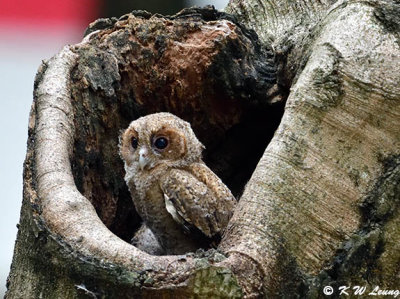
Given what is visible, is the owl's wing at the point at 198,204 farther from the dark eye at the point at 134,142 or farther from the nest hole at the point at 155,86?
the nest hole at the point at 155,86

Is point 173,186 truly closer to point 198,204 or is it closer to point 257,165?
point 198,204

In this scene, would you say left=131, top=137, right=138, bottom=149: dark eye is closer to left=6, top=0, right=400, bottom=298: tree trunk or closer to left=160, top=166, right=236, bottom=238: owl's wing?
left=6, top=0, right=400, bottom=298: tree trunk

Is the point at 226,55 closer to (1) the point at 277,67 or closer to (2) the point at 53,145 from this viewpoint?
(1) the point at 277,67

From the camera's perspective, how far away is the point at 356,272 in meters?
2.81

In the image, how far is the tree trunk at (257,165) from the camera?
2.73 m

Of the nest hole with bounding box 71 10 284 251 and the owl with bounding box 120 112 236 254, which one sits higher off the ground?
the nest hole with bounding box 71 10 284 251

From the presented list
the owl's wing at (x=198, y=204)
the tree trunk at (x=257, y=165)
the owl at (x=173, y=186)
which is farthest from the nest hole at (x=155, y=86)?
the owl's wing at (x=198, y=204)

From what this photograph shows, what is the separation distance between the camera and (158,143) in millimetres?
3951

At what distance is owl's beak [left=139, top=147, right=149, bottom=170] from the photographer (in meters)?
3.86

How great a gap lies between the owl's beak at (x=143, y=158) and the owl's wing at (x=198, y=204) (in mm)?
177

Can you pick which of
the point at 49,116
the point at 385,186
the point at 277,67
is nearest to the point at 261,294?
the point at 385,186

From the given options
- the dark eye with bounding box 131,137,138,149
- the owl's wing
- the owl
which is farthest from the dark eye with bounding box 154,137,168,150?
the owl's wing

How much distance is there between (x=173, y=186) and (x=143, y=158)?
0.27m

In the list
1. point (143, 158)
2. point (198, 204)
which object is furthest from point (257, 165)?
point (143, 158)
